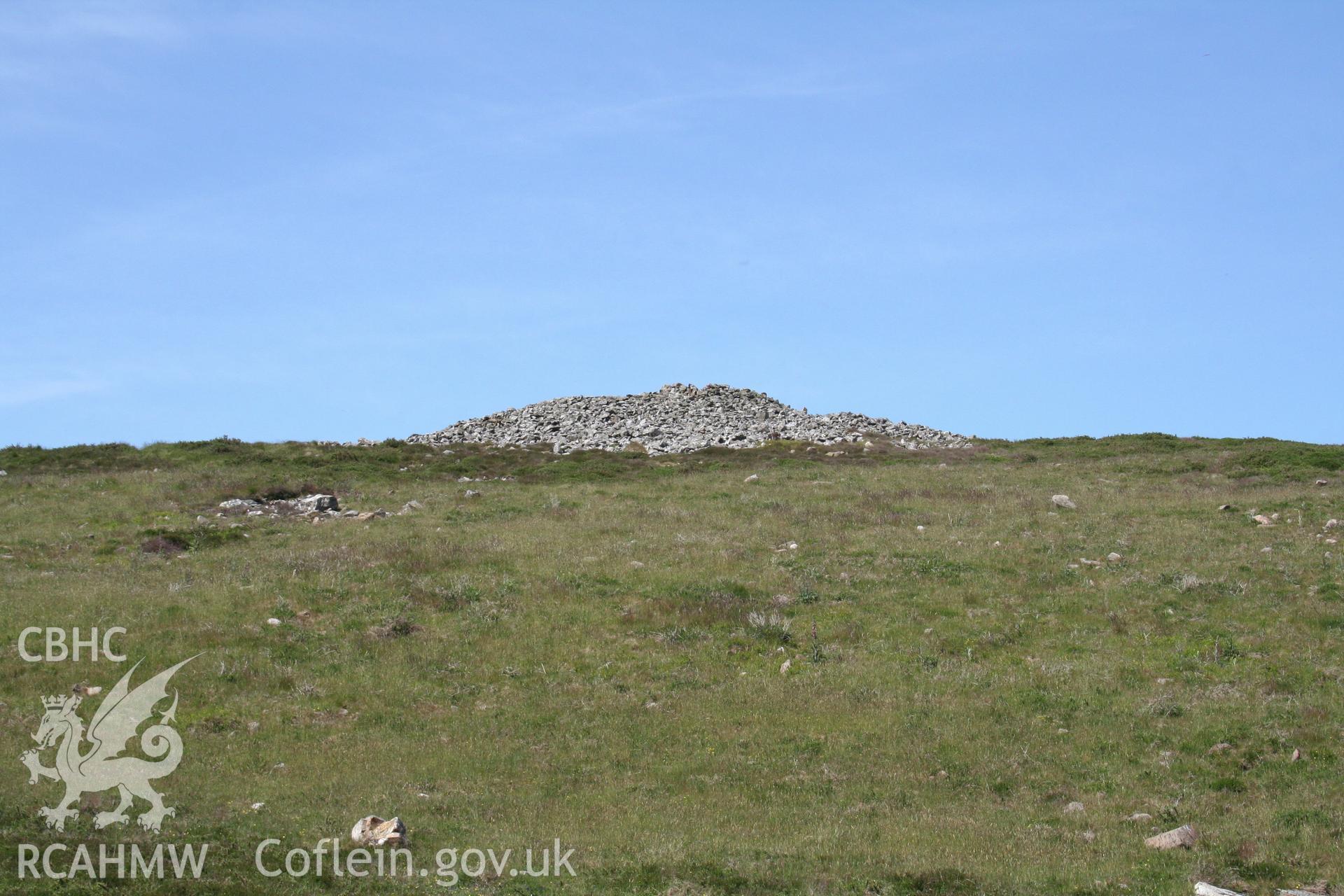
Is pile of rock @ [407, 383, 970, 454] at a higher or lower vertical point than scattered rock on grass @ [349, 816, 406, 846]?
higher

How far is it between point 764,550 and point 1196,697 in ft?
43.0

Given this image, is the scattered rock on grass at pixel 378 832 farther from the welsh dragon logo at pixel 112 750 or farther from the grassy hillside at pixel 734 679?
the welsh dragon logo at pixel 112 750

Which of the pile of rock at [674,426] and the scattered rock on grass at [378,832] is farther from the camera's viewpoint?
the pile of rock at [674,426]

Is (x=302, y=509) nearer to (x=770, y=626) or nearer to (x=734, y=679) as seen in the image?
(x=770, y=626)

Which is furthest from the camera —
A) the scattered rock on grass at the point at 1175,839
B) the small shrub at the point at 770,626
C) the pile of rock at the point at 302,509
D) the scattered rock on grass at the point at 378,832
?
the pile of rock at the point at 302,509

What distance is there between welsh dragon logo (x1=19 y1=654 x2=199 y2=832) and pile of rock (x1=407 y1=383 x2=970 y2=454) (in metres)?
36.5

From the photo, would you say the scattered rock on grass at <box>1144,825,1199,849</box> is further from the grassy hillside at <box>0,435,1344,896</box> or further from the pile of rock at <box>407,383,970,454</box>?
the pile of rock at <box>407,383,970,454</box>

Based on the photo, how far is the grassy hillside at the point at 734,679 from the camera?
14789 mm

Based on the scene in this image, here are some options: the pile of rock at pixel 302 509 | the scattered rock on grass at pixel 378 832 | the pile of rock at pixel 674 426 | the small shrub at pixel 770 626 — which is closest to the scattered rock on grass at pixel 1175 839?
the scattered rock on grass at pixel 378 832

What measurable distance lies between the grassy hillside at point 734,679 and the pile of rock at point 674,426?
1988 centimetres

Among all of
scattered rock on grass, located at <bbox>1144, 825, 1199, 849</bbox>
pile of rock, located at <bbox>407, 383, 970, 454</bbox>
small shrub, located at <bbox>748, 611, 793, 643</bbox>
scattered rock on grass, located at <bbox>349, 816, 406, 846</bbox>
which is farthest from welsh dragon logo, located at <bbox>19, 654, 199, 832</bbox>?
pile of rock, located at <bbox>407, 383, 970, 454</bbox>

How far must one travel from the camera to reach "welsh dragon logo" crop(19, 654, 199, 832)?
14250 millimetres

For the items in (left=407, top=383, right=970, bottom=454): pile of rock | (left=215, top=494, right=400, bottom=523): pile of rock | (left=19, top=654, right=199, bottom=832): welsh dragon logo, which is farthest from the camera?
(left=407, top=383, right=970, bottom=454): pile of rock

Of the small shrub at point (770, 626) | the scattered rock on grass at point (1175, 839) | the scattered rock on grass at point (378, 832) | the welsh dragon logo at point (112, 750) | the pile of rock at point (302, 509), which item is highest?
the pile of rock at point (302, 509)
